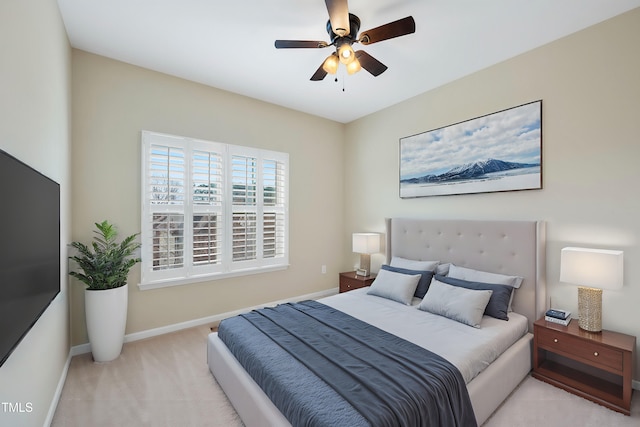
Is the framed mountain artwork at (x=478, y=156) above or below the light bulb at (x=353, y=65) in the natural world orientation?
below

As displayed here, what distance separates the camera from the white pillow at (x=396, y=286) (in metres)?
2.95

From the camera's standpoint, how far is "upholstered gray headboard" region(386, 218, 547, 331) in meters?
2.63

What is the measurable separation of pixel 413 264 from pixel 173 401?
2.64 meters

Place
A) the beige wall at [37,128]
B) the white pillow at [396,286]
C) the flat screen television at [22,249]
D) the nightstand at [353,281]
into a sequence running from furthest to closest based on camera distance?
1. the nightstand at [353,281]
2. the white pillow at [396,286]
3. the beige wall at [37,128]
4. the flat screen television at [22,249]

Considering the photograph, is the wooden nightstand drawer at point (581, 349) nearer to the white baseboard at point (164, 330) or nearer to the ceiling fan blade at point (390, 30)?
the ceiling fan blade at point (390, 30)

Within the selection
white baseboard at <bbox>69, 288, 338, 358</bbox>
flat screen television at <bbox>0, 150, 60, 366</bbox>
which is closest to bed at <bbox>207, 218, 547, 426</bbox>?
white baseboard at <bbox>69, 288, 338, 358</bbox>

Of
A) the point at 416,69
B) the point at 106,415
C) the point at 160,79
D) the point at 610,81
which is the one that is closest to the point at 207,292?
the point at 106,415

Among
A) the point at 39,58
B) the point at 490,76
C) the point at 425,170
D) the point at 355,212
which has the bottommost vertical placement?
the point at 355,212

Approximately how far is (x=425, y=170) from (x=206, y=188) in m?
2.73

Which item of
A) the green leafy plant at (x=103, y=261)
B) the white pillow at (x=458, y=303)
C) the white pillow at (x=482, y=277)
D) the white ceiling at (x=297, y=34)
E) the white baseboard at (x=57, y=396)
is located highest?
the white ceiling at (x=297, y=34)

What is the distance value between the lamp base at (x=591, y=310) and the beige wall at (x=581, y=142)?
0.74ft

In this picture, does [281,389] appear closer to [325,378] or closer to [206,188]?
Answer: [325,378]

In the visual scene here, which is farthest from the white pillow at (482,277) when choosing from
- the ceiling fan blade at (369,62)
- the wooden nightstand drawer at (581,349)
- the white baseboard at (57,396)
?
the white baseboard at (57,396)

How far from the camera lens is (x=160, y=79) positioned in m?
3.21
